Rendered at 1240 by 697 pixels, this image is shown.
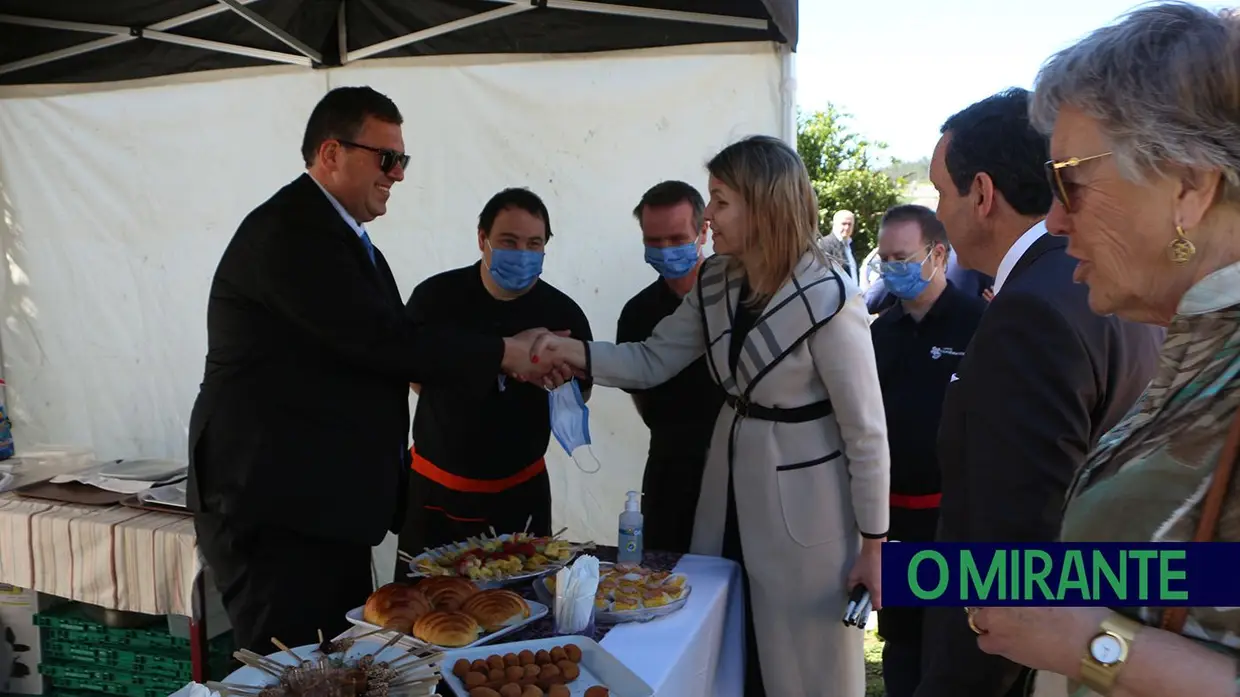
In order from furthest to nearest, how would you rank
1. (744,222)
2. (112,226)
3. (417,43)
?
(112,226)
(417,43)
(744,222)

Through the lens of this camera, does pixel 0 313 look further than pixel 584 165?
Yes

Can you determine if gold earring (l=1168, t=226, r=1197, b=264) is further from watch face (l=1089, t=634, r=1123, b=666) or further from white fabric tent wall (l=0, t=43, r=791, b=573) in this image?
white fabric tent wall (l=0, t=43, r=791, b=573)

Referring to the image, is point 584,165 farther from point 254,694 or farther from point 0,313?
point 0,313

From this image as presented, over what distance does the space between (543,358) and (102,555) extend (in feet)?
6.89

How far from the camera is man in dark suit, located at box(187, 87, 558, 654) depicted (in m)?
2.15

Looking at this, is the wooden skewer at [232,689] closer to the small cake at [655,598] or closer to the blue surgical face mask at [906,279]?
the small cake at [655,598]

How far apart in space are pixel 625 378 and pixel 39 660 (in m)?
2.88

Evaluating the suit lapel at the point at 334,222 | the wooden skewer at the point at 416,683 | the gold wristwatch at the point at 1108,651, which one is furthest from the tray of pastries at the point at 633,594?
the gold wristwatch at the point at 1108,651

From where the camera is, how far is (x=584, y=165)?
3654 mm

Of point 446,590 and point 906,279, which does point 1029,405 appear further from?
point 906,279

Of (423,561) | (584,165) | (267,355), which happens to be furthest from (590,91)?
(423,561)

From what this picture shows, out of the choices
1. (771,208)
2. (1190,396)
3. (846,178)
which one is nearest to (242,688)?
(1190,396)

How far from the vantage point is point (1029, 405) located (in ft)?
4.32

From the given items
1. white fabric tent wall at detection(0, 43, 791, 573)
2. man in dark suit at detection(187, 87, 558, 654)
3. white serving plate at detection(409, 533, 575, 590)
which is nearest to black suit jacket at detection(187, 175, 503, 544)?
man in dark suit at detection(187, 87, 558, 654)
